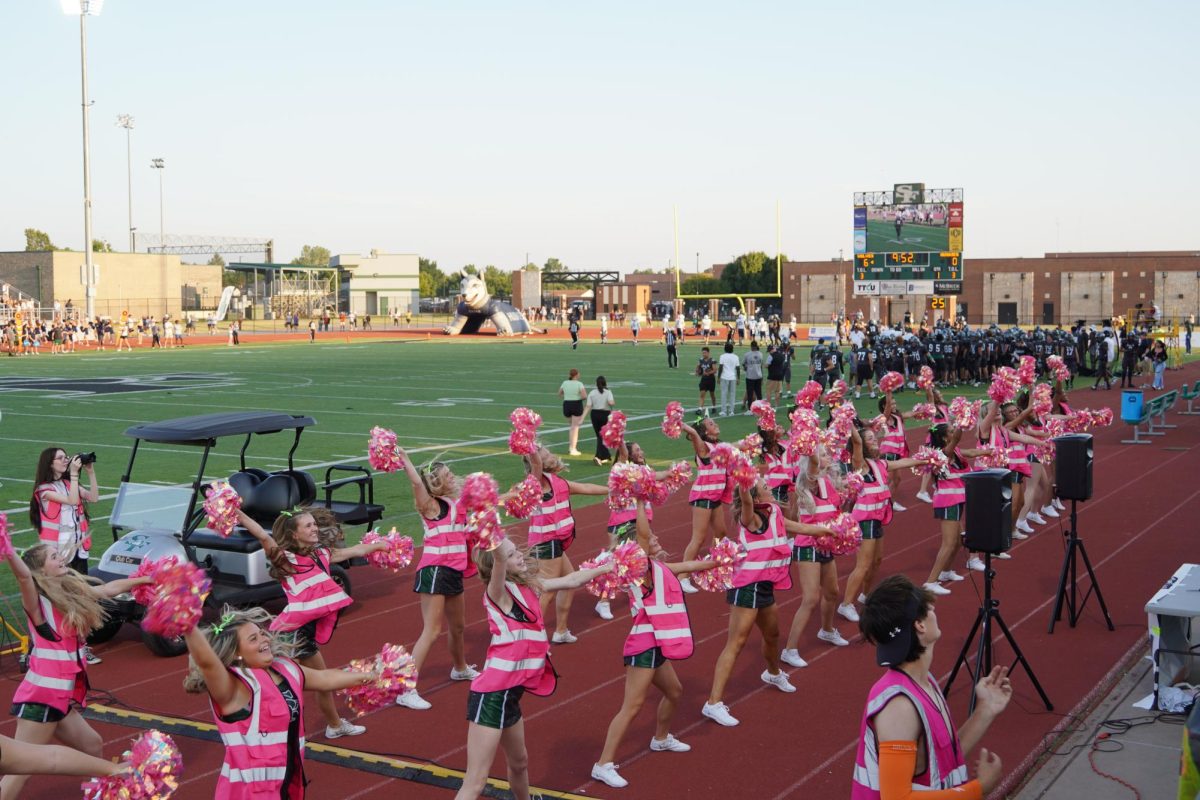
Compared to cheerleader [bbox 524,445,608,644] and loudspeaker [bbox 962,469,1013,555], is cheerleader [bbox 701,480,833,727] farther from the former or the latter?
cheerleader [bbox 524,445,608,644]

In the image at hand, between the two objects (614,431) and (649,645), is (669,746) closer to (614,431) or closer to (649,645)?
(649,645)

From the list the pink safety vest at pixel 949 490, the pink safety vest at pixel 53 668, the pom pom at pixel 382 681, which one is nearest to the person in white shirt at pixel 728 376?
the pink safety vest at pixel 949 490

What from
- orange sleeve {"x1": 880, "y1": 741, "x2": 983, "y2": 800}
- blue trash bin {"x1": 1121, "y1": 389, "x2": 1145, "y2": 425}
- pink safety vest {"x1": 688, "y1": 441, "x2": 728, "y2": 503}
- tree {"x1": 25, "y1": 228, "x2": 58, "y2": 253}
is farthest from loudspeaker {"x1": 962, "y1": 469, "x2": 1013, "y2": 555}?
tree {"x1": 25, "y1": 228, "x2": 58, "y2": 253}

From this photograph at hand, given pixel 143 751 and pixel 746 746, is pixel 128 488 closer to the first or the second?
pixel 746 746

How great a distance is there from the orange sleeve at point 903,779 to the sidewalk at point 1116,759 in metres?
3.10

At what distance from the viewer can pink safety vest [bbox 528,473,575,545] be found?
9586 millimetres

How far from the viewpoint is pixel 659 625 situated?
22.2 feet

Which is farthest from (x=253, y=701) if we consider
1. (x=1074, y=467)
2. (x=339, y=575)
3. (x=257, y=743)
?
(x=1074, y=467)

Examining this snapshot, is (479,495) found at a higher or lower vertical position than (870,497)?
higher

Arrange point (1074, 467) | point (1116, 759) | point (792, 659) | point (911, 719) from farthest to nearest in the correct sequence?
point (1074, 467)
point (792, 659)
point (1116, 759)
point (911, 719)

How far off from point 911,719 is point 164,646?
7063 millimetres

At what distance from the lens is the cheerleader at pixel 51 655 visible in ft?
20.3

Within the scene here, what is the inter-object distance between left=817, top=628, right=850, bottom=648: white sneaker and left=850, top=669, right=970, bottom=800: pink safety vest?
5.46 meters

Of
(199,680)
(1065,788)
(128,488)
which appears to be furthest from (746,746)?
(128,488)
